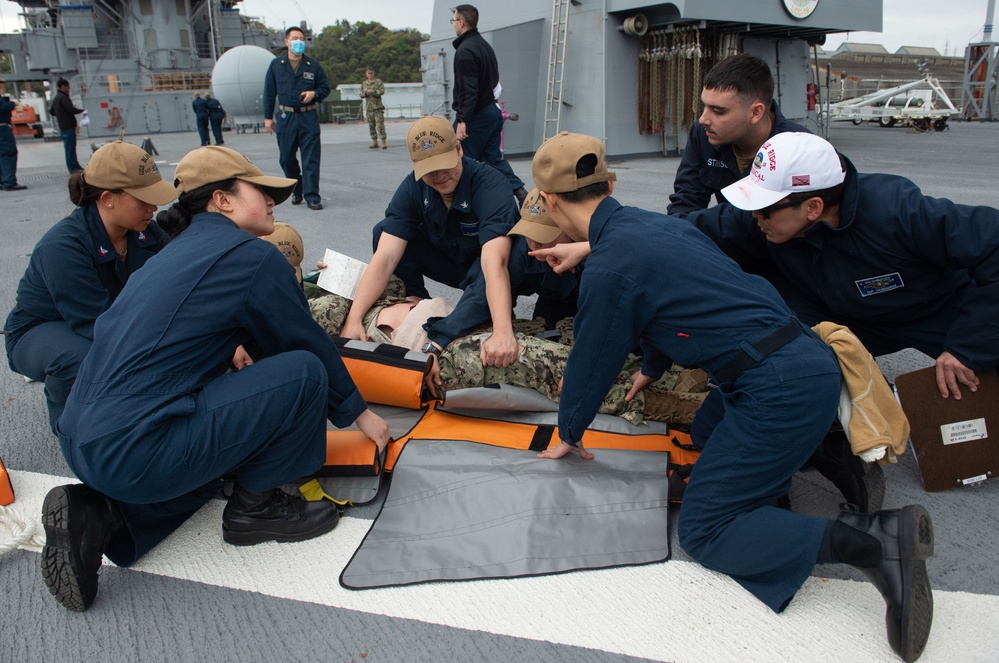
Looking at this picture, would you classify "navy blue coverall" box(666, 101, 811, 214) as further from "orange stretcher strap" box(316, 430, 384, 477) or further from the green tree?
the green tree

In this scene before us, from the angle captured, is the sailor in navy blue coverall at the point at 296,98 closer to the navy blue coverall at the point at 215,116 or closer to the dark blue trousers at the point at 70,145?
the dark blue trousers at the point at 70,145

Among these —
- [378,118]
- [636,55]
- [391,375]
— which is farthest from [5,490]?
[378,118]

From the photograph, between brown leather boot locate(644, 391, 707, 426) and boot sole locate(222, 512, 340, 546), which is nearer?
boot sole locate(222, 512, 340, 546)

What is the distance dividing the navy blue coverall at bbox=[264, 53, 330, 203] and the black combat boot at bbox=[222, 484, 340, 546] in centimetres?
588

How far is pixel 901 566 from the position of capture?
1.70 metres

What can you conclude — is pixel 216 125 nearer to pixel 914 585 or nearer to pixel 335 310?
pixel 335 310

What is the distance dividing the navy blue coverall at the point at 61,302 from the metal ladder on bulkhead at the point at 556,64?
964cm

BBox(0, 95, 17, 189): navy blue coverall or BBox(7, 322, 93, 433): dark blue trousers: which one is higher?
BBox(0, 95, 17, 189): navy blue coverall

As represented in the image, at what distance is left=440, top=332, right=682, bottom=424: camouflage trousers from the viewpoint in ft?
9.30

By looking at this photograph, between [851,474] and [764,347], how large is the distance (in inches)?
25.9

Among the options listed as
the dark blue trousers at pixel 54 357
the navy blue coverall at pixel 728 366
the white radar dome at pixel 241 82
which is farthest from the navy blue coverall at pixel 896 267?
the white radar dome at pixel 241 82

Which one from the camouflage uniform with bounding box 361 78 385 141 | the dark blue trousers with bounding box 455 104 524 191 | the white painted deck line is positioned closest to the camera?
the white painted deck line

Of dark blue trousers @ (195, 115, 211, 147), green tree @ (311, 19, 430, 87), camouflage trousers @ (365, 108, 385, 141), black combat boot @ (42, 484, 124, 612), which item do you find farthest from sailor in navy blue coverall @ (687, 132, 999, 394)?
green tree @ (311, 19, 430, 87)

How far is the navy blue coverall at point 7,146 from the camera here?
35.9 ft
